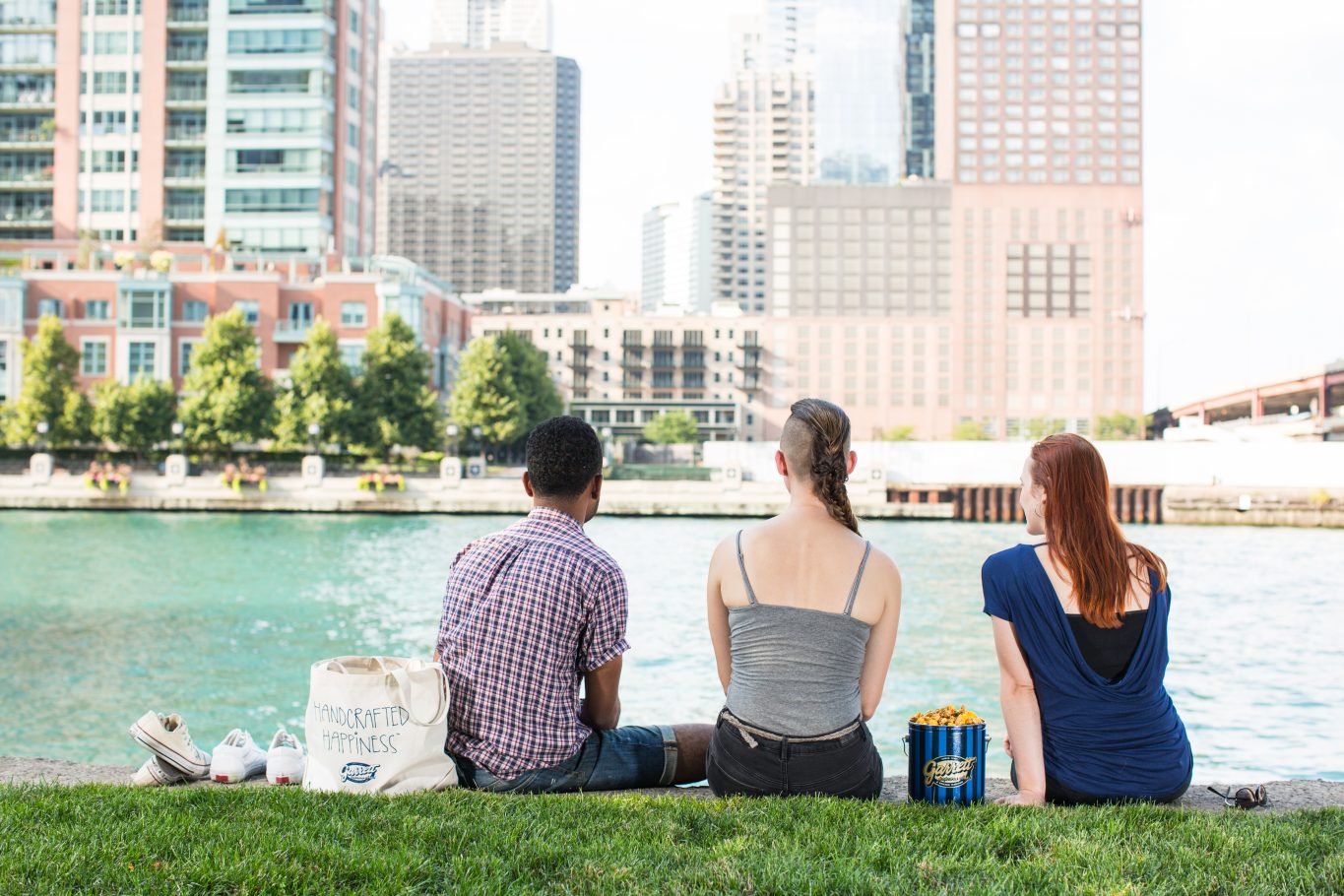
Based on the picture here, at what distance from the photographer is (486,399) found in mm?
62344

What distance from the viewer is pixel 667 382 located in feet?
370

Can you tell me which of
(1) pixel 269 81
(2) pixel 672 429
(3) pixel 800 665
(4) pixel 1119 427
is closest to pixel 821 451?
(3) pixel 800 665

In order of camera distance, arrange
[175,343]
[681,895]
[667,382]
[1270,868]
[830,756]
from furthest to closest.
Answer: [667,382]
[175,343]
[830,756]
[1270,868]
[681,895]

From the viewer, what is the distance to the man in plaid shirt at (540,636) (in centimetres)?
441

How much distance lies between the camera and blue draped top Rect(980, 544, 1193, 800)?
425 cm

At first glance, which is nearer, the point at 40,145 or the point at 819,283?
the point at 40,145

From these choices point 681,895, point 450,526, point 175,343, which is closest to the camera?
point 681,895

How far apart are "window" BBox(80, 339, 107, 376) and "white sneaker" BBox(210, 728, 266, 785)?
6031 cm

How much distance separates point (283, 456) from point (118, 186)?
72.8ft

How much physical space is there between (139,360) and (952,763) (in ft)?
203

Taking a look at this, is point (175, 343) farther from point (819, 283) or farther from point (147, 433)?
point (819, 283)

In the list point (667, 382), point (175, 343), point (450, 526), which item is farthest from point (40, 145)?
point (667, 382)

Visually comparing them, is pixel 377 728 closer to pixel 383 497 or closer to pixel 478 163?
pixel 383 497

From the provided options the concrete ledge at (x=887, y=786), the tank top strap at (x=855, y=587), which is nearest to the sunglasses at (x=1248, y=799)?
the concrete ledge at (x=887, y=786)
